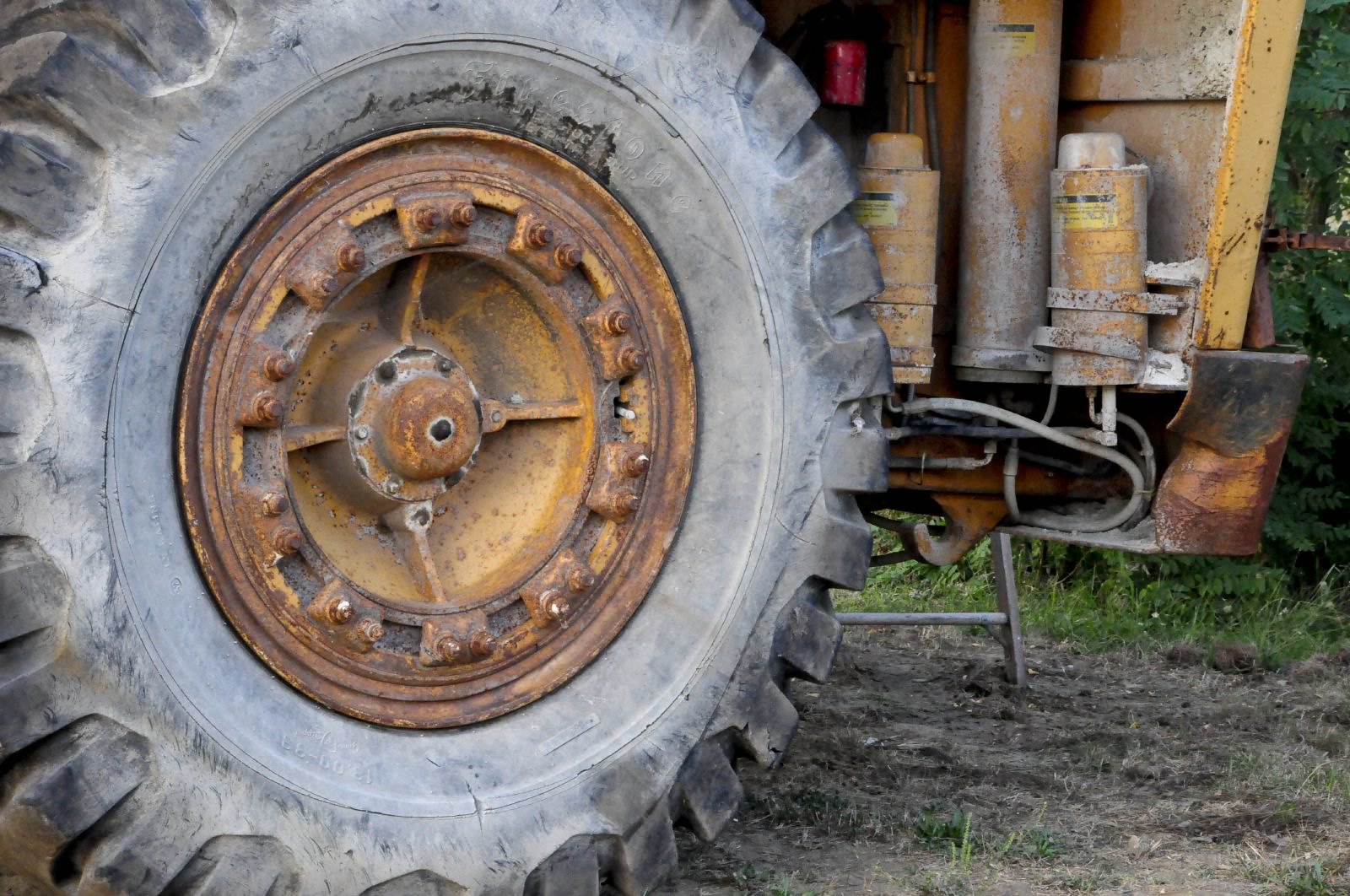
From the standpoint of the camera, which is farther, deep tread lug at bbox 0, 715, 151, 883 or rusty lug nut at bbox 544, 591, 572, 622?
rusty lug nut at bbox 544, 591, 572, 622

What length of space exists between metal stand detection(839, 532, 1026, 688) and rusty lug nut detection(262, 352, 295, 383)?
2.71 m

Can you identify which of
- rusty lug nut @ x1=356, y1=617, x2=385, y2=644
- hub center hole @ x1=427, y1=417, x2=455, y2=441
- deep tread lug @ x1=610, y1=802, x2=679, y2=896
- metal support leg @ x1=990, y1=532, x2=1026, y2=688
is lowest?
metal support leg @ x1=990, y1=532, x2=1026, y2=688

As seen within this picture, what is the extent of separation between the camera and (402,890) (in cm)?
Answer: 256

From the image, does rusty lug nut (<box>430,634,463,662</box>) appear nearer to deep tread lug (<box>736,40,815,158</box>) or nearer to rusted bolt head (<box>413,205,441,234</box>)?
rusted bolt head (<box>413,205,441,234</box>)

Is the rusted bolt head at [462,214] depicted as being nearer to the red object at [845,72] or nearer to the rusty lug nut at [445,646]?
the rusty lug nut at [445,646]

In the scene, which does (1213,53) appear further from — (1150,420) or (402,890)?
(402,890)

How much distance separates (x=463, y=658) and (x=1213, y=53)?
6.76 ft

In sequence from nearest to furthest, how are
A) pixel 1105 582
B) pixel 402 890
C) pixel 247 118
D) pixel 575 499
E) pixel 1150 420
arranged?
pixel 247 118
pixel 402 890
pixel 575 499
pixel 1150 420
pixel 1105 582

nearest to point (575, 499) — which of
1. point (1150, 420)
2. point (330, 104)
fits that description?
point (330, 104)

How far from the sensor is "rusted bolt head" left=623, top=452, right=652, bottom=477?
2.82 metres

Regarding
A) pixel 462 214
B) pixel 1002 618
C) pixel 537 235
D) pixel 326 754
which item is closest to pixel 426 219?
pixel 462 214

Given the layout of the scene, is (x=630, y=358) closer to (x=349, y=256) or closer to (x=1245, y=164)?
(x=349, y=256)

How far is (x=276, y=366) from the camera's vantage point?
2.44 metres

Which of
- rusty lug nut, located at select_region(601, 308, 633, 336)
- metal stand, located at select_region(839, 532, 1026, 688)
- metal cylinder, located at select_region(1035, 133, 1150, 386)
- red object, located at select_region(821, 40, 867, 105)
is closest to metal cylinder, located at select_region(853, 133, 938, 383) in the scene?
red object, located at select_region(821, 40, 867, 105)
